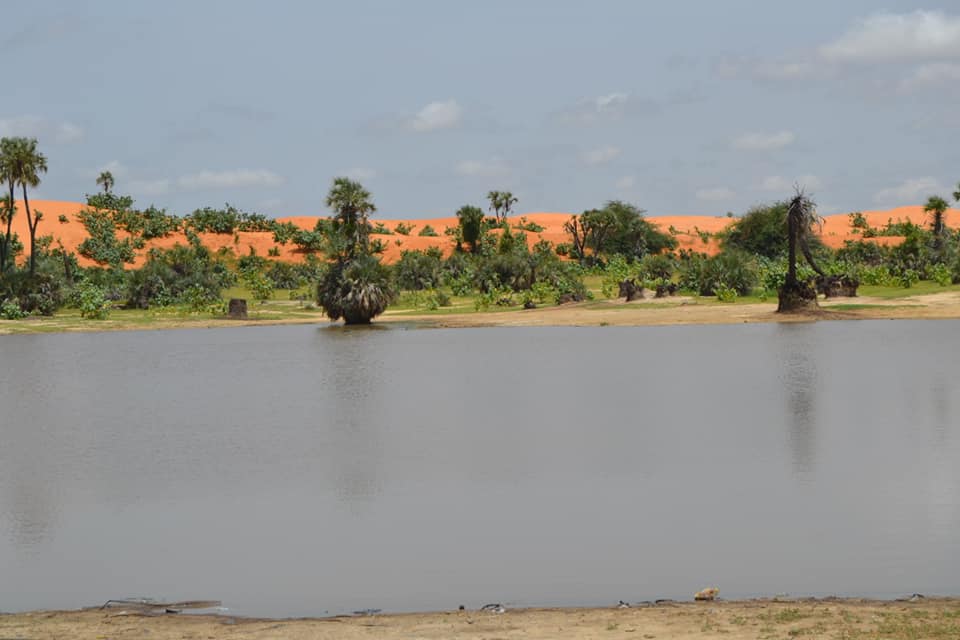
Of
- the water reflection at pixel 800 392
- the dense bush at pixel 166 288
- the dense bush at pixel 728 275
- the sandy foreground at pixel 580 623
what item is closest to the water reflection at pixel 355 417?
the sandy foreground at pixel 580 623

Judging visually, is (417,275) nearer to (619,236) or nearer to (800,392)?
(619,236)

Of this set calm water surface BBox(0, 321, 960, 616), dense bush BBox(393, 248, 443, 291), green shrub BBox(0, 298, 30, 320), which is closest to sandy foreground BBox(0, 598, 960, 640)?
calm water surface BBox(0, 321, 960, 616)

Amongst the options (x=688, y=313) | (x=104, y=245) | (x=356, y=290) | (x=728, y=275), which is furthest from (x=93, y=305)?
(x=104, y=245)

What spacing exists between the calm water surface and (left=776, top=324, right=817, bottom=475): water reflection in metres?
0.14

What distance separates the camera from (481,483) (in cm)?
2006

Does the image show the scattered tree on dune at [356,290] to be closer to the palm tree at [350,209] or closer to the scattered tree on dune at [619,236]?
the palm tree at [350,209]

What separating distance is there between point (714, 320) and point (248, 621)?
5540cm

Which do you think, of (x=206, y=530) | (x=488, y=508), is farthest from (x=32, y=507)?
(x=488, y=508)

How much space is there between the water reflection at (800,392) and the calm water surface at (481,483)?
0.14 meters

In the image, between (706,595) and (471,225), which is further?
(471,225)

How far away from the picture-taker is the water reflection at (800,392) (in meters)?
22.5

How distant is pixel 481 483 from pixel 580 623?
879 cm

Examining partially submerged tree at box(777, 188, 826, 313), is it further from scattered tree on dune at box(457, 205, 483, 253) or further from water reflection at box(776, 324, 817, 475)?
scattered tree on dune at box(457, 205, 483, 253)

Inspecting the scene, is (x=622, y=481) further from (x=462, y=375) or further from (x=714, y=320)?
(x=714, y=320)
